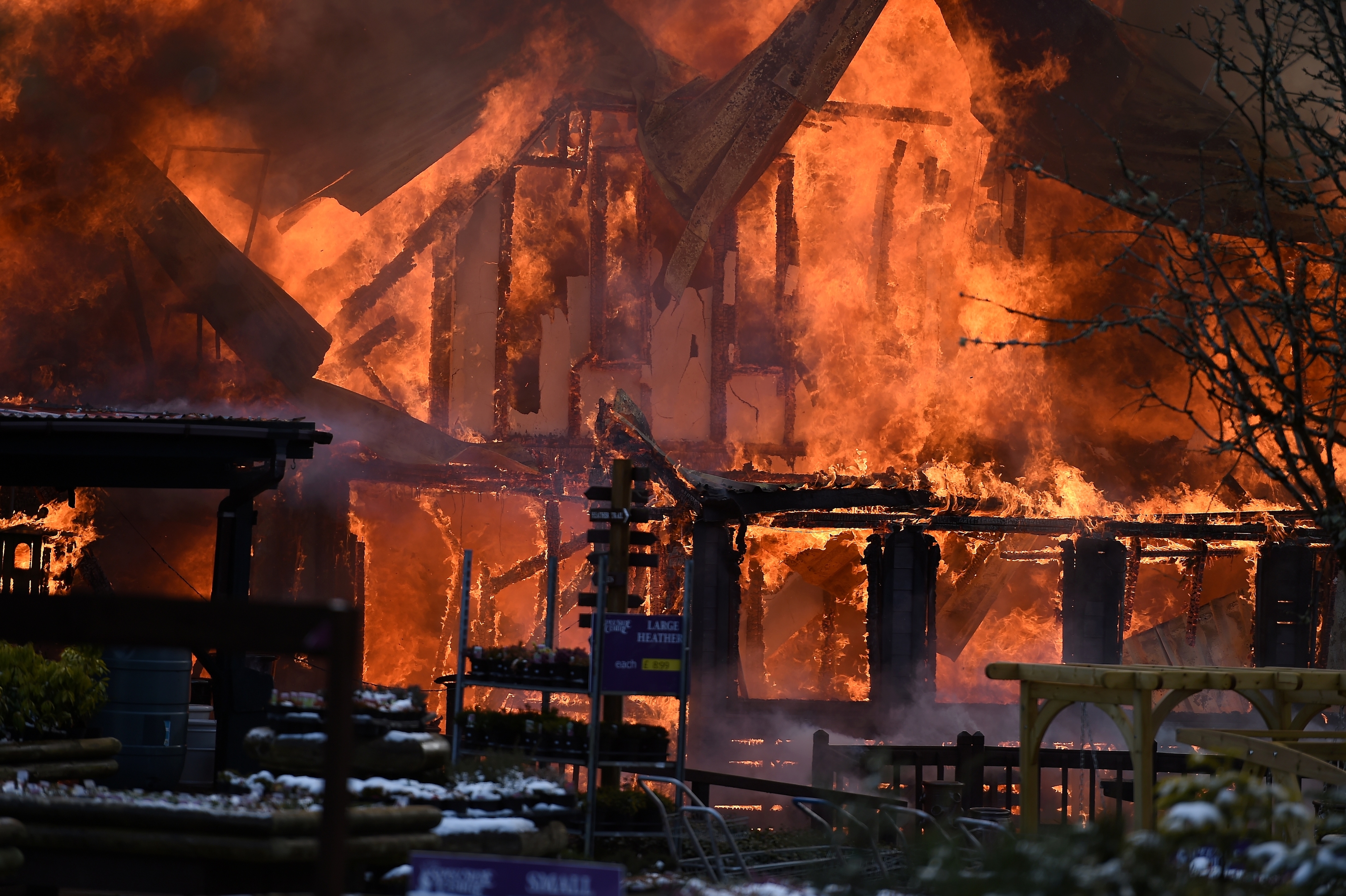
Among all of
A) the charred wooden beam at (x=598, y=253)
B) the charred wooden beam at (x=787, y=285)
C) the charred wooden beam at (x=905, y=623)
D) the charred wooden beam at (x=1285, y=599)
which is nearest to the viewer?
the charred wooden beam at (x=905, y=623)

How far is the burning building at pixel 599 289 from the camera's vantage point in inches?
923

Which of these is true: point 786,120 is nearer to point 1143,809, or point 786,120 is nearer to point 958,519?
point 958,519

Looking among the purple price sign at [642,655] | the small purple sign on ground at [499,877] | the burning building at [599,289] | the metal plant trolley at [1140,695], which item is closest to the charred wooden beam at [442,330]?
the burning building at [599,289]

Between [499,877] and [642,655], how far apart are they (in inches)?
228

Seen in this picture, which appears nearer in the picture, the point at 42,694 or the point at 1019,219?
the point at 42,694

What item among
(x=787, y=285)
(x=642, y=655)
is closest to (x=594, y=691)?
(x=642, y=655)

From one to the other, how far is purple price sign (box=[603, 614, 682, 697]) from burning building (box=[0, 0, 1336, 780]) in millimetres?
10183

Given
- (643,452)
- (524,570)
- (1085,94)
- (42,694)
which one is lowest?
(42,694)

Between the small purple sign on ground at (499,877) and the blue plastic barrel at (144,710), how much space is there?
7595mm

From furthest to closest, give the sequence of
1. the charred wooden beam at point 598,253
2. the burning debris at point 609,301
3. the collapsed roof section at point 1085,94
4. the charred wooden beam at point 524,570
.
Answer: the collapsed roof section at point 1085,94, the charred wooden beam at point 598,253, the charred wooden beam at point 524,570, the burning debris at point 609,301

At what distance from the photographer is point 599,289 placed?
25672 mm

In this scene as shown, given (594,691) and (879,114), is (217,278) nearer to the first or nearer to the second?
(879,114)

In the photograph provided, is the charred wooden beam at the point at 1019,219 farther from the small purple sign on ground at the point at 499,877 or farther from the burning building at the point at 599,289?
the small purple sign on ground at the point at 499,877

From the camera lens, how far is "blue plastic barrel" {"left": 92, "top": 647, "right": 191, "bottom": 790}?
1144 centimetres
